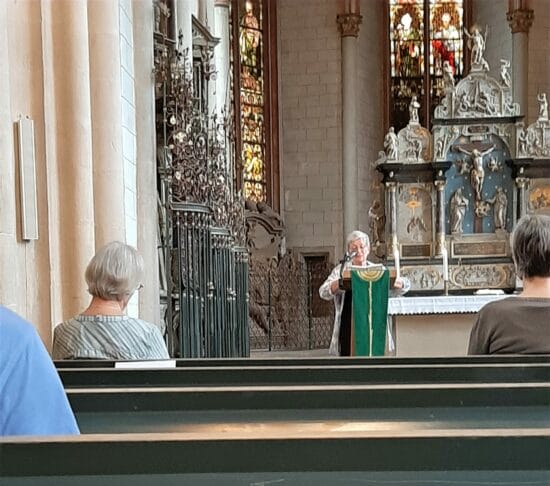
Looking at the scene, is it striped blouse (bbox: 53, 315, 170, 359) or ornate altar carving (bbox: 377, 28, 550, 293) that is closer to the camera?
striped blouse (bbox: 53, 315, 170, 359)

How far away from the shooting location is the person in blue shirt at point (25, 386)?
4.26ft

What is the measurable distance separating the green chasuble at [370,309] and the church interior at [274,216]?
29cm

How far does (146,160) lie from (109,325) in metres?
3.41

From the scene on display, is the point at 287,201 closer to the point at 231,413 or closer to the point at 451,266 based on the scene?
the point at 451,266

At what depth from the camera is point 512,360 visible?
2.32 meters

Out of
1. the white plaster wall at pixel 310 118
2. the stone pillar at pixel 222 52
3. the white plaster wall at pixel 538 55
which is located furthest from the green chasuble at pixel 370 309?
the white plaster wall at pixel 538 55

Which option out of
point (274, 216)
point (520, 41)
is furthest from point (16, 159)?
point (520, 41)

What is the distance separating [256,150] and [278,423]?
39.9ft

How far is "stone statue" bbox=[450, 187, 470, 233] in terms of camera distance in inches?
401

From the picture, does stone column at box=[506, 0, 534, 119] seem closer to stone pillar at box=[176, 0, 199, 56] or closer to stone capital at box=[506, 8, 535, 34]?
stone capital at box=[506, 8, 535, 34]

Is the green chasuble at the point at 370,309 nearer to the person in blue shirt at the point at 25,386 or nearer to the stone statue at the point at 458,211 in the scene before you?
the person in blue shirt at the point at 25,386

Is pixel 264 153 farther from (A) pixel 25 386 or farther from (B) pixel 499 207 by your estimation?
(A) pixel 25 386

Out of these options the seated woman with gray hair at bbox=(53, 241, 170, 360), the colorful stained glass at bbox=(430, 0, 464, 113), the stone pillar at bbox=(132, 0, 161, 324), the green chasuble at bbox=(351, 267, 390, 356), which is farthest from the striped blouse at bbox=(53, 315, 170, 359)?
the colorful stained glass at bbox=(430, 0, 464, 113)

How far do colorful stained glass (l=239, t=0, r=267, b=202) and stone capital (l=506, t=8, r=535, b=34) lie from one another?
4738 mm
